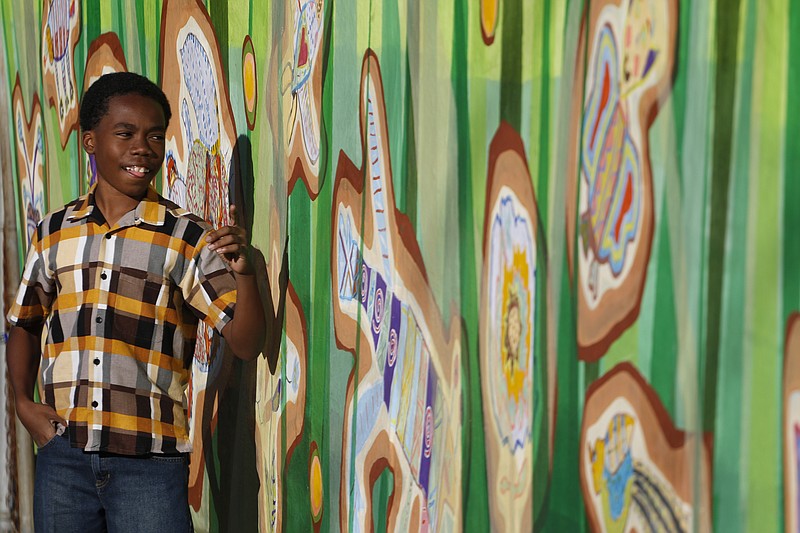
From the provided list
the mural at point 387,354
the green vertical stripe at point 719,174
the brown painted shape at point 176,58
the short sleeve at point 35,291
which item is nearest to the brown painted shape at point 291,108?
the mural at point 387,354

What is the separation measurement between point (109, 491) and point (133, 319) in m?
0.40

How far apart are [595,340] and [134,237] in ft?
4.21

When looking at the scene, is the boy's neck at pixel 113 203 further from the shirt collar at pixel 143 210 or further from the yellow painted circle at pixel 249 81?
the yellow painted circle at pixel 249 81

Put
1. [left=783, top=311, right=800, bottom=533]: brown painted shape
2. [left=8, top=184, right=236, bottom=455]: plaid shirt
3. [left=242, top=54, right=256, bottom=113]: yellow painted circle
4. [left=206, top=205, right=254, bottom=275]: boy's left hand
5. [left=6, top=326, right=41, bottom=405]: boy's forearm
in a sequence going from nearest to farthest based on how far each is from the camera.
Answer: [left=783, top=311, right=800, bottom=533]: brown painted shape → [left=206, top=205, right=254, bottom=275]: boy's left hand → [left=8, top=184, right=236, bottom=455]: plaid shirt → [left=6, top=326, right=41, bottom=405]: boy's forearm → [left=242, top=54, right=256, bottom=113]: yellow painted circle

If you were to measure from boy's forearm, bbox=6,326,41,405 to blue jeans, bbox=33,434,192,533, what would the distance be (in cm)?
25

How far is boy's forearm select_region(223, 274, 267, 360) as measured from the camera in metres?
2.62

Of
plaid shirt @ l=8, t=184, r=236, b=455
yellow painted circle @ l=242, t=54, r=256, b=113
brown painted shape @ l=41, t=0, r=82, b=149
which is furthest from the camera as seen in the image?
brown painted shape @ l=41, t=0, r=82, b=149

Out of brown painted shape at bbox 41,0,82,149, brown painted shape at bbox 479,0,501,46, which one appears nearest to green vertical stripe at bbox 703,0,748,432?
brown painted shape at bbox 479,0,501,46

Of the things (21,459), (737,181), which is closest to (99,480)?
(737,181)

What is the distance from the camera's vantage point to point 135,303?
2715 mm

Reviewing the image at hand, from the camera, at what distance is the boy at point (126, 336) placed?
8.86 feet

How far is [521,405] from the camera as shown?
2082 millimetres

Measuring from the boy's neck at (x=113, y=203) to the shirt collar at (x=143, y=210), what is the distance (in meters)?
0.02

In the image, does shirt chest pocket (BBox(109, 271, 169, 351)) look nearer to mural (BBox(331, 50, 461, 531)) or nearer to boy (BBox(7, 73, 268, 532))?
boy (BBox(7, 73, 268, 532))
